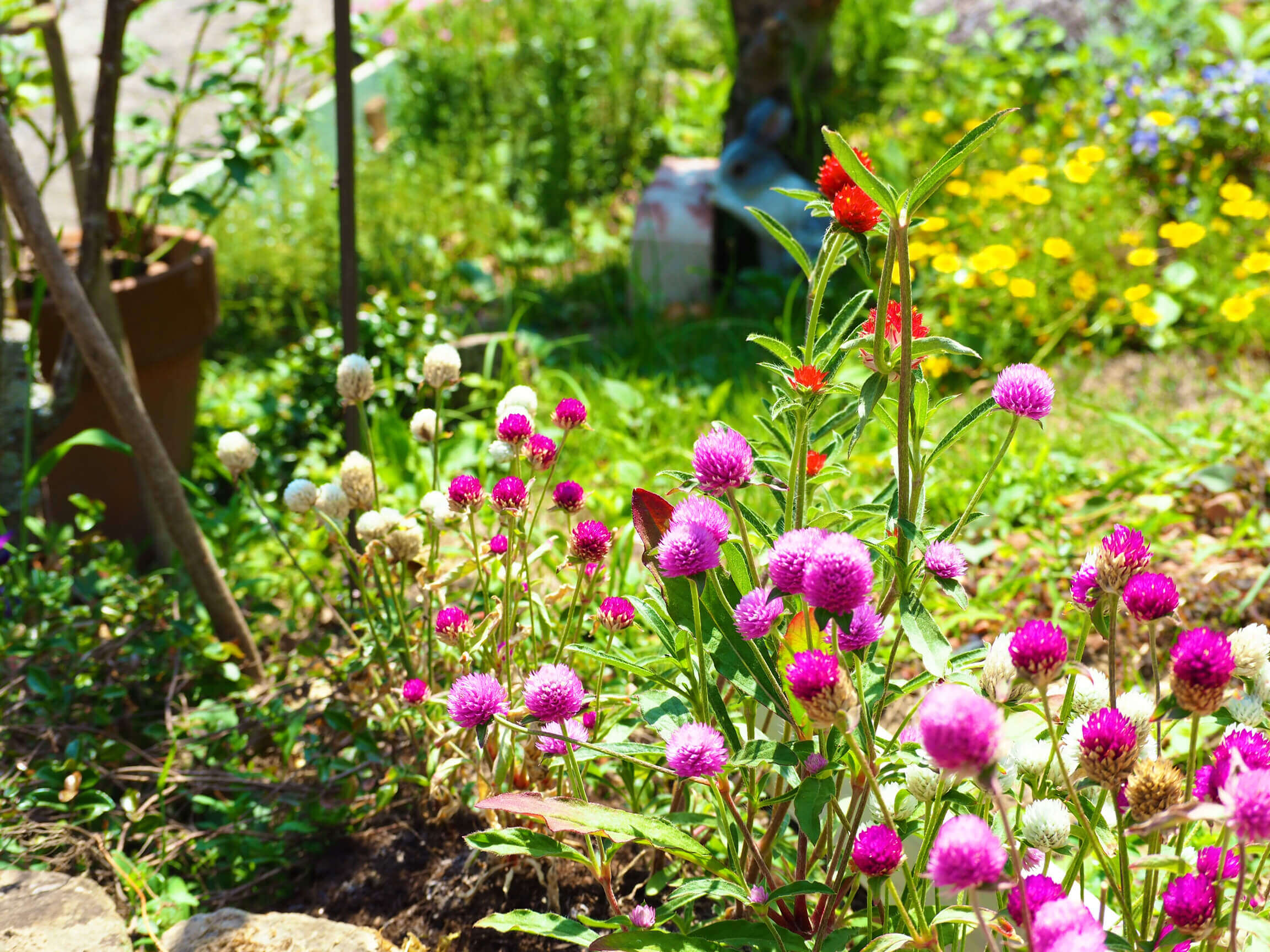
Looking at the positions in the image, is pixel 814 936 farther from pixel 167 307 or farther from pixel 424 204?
pixel 424 204

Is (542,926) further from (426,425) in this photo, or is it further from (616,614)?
(426,425)

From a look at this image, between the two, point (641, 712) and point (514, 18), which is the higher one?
point (514, 18)

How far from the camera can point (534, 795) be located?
1243 mm

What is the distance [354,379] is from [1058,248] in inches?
112

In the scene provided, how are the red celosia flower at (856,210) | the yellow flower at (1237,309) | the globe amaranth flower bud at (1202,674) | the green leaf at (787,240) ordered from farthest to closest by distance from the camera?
the yellow flower at (1237,309)
the green leaf at (787,240)
the red celosia flower at (856,210)
the globe amaranth flower bud at (1202,674)

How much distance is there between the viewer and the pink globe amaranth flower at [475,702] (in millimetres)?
1261

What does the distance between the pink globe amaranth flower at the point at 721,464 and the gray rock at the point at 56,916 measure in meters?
1.09

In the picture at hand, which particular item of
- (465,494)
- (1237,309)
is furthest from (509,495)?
(1237,309)

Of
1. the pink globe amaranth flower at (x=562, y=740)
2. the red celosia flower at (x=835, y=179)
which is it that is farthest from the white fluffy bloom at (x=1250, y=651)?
the pink globe amaranth flower at (x=562, y=740)

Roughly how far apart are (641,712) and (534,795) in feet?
0.62

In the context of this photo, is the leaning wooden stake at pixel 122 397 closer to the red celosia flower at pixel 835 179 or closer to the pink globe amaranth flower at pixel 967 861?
the red celosia flower at pixel 835 179

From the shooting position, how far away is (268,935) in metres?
1.50

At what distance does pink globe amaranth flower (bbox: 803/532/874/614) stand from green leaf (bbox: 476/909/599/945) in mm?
510

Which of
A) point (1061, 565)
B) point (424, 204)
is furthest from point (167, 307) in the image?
point (1061, 565)
